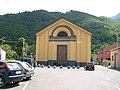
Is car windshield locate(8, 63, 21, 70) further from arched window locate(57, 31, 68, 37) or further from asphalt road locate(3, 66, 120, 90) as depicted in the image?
arched window locate(57, 31, 68, 37)

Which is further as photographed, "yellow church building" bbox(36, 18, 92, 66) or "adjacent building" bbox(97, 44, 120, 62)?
"adjacent building" bbox(97, 44, 120, 62)

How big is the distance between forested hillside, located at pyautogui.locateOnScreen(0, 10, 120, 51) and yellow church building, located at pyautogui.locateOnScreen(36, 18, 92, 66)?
22.2ft

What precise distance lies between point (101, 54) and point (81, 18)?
765 inches

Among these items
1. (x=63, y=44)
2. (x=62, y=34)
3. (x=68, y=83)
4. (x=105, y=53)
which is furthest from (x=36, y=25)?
(x=68, y=83)

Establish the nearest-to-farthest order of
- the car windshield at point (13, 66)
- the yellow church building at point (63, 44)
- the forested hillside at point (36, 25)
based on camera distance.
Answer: the car windshield at point (13, 66) < the yellow church building at point (63, 44) < the forested hillside at point (36, 25)

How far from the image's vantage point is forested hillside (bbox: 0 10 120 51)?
80.6 meters

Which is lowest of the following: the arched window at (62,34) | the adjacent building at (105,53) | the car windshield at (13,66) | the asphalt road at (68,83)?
the asphalt road at (68,83)

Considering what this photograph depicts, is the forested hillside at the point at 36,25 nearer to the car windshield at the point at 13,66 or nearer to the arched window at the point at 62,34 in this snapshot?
the arched window at the point at 62,34

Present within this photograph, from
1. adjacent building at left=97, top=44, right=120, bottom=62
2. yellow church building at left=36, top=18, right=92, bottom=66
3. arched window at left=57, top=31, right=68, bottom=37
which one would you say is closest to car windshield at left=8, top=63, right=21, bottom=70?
yellow church building at left=36, top=18, right=92, bottom=66

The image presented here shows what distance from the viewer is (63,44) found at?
55688 millimetres

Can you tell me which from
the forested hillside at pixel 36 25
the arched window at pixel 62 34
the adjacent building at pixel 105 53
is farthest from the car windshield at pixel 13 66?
the adjacent building at pixel 105 53

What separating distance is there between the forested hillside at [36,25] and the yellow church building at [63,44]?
22.2 feet

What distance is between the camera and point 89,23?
361ft

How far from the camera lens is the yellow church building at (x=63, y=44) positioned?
55050 mm
